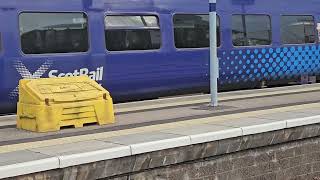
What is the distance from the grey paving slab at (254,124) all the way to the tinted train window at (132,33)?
14.1 feet

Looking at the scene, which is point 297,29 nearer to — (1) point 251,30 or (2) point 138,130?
(1) point 251,30

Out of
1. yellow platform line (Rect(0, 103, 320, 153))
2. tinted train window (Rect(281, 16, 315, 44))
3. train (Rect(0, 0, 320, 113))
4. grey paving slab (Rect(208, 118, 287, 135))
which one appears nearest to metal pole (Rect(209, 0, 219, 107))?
yellow platform line (Rect(0, 103, 320, 153))

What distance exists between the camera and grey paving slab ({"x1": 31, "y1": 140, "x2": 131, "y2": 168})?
4.90m

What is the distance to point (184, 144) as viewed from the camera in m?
5.66

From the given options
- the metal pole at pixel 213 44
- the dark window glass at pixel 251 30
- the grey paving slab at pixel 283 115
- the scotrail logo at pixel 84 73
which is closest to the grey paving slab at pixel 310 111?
the grey paving slab at pixel 283 115

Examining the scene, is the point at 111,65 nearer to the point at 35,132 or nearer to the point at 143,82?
the point at 143,82

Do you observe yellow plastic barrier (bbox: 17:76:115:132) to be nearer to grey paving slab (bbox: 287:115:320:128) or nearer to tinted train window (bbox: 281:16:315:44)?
grey paving slab (bbox: 287:115:320:128)

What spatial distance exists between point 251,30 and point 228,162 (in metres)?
7.19

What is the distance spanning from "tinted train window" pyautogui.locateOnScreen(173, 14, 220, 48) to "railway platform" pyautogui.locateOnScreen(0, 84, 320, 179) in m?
3.17

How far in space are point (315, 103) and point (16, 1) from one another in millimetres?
5258

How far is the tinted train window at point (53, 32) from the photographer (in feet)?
31.7

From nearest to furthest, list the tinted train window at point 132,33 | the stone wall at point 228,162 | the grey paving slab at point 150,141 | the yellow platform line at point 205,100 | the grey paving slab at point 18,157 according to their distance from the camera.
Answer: the grey paving slab at point 18,157, the stone wall at point 228,162, the grey paving slab at point 150,141, the yellow platform line at point 205,100, the tinted train window at point 132,33

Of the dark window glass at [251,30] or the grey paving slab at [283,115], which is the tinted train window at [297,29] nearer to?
the dark window glass at [251,30]

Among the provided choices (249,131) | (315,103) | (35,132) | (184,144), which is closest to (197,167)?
(184,144)
